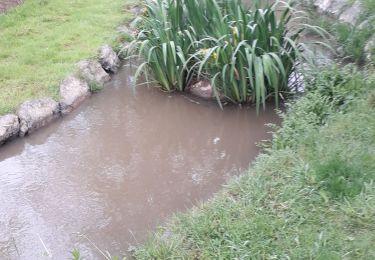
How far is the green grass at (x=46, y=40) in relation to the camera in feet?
15.7

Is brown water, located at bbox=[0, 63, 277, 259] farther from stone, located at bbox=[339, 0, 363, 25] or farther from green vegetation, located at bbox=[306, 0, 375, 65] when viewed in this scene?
stone, located at bbox=[339, 0, 363, 25]

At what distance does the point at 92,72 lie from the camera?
16.8 feet

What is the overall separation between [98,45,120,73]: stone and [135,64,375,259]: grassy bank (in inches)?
97.4

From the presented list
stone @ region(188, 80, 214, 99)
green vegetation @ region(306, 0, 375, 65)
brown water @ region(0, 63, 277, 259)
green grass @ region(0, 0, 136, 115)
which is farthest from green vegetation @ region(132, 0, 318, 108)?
green grass @ region(0, 0, 136, 115)

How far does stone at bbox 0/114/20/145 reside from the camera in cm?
412

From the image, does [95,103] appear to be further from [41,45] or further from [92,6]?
[92,6]

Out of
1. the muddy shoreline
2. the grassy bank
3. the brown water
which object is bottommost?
the brown water

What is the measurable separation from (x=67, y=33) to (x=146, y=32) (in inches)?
56.9

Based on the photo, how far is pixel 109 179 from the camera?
3.69m

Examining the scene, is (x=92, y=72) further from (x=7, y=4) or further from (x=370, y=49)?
(x=370, y=49)

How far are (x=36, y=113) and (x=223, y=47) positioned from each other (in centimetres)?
166

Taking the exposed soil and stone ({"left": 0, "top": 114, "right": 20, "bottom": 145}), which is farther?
the exposed soil

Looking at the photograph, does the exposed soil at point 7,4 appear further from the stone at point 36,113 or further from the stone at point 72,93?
A: the stone at point 36,113

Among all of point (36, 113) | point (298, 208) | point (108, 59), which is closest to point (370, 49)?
point (298, 208)
